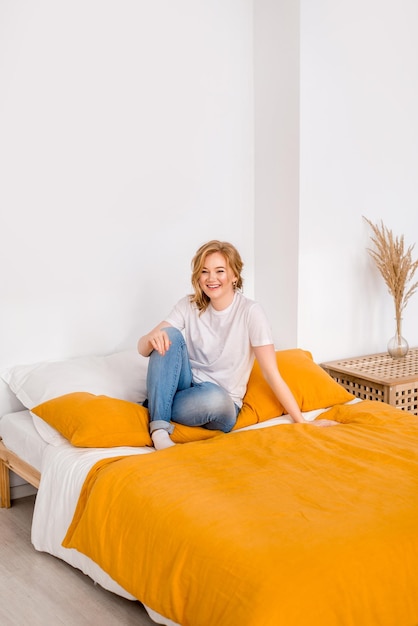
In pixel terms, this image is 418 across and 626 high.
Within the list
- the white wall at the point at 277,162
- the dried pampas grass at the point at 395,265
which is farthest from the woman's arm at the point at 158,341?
the dried pampas grass at the point at 395,265

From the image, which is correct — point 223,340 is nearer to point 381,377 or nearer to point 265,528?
point 381,377

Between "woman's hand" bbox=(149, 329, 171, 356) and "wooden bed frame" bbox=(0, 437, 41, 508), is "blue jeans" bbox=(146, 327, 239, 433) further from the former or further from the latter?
"wooden bed frame" bbox=(0, 437, 41, 508)

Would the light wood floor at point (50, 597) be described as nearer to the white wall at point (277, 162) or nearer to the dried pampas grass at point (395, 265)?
the white wall at point (277, 162)

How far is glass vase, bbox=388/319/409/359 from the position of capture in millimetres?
3594

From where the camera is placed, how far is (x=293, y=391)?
2889 mm

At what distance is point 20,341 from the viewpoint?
3059mm

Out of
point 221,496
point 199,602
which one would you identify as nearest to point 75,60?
point 221,496

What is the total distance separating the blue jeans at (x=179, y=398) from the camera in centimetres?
258

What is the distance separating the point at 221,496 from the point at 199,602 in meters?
0.33

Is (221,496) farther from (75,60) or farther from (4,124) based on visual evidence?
(75,60)

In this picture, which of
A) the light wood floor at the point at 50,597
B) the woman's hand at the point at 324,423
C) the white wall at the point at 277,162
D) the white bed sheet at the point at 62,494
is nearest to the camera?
the light wood floor at the point at 50,597

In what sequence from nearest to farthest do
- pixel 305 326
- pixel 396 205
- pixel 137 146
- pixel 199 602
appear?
pixel 199 602 → pixel 137 146 → pixel 305 326 → pixel 396 205

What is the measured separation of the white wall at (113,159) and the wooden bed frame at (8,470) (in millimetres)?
403

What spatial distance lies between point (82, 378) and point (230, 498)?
1083 mm
